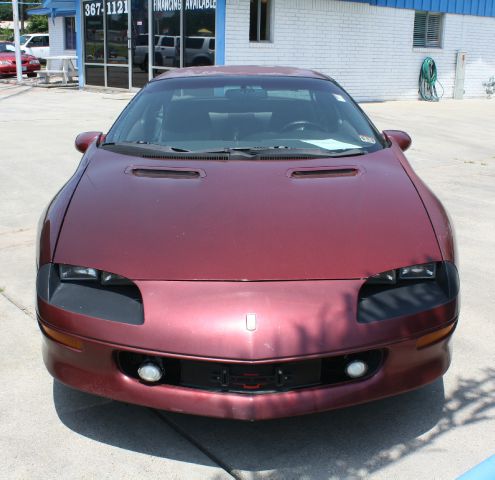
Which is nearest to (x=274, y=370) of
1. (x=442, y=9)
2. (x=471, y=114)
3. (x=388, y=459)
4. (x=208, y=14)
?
(x=388, y=459)

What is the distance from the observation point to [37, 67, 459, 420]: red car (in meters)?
2.35

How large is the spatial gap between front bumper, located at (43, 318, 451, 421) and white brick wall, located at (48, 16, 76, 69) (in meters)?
25.2

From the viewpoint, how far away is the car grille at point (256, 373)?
2.36m

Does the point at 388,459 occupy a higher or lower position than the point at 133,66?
lower

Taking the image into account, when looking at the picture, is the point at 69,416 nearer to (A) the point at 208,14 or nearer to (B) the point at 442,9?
(A) the point at 208,14

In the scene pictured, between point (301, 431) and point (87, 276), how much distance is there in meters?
1.12

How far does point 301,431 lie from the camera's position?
2.74 metres

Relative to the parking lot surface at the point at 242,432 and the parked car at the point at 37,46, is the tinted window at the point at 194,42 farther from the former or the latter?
the parked car at the point at 37,46

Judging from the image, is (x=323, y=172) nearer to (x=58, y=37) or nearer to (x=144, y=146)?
(x=144, y=146)

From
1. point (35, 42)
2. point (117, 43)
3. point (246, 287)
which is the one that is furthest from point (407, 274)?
point (35, 42)

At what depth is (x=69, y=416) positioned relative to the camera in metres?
2.85

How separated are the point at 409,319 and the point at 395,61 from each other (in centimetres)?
1718

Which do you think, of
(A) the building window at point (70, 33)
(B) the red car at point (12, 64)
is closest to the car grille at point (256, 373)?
(B) the red car at point (12, 64)

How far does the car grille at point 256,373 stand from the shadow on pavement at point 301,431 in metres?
0.35
